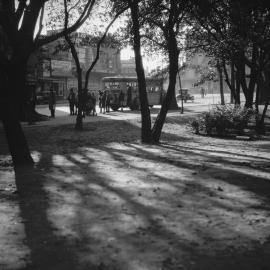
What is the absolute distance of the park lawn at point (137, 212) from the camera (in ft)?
13.7

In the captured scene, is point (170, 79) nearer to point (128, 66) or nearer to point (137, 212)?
point (137, 212)

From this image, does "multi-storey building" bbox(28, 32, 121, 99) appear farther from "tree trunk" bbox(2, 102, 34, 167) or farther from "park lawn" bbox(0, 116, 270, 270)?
"park lawn" bbox(0, 116, 270, 270)

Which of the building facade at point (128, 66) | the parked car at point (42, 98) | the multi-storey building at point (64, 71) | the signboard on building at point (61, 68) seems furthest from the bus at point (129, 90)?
the building facade at point (128, 66)

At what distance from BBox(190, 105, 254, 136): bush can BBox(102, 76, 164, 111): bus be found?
17572 millimetres

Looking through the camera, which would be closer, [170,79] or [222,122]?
[170,79]

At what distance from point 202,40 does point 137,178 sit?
17.4 metres

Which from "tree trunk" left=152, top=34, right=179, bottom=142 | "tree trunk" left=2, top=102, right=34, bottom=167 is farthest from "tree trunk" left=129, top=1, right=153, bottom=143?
"tree trunk" left=2, top=102, right=34, bottom=167

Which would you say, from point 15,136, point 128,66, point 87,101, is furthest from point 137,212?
point 128,66

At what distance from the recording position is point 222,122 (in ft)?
54.4

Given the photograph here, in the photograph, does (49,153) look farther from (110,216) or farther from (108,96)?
(108,96)

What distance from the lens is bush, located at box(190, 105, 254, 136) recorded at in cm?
1664

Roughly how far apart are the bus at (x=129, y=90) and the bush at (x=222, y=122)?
17572 millimetres

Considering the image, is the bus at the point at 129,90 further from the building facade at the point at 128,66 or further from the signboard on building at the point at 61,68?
the building facade at the point at 128,66

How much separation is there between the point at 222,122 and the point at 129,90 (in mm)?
18983
